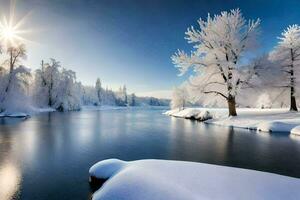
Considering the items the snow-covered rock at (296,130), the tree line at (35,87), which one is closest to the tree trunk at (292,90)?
the snow-covered rock at (296,130)

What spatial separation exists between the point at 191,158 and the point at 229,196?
5407 millimetres

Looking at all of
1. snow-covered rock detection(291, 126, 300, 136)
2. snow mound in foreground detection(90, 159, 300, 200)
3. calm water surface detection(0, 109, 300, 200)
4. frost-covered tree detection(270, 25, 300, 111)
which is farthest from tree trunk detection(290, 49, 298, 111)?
snow mound in foreground detection(90, 159, 300, 200)

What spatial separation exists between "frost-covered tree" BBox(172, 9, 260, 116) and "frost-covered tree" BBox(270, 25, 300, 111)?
4654 millimetres

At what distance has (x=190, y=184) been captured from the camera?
18.3ft

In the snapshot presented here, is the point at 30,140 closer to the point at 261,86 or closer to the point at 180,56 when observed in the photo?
the point at 180,56

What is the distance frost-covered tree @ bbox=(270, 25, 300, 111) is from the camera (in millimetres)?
25781

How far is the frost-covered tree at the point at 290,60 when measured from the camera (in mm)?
25781

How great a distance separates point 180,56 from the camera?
80.8 feet

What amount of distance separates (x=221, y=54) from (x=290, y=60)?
8686mm

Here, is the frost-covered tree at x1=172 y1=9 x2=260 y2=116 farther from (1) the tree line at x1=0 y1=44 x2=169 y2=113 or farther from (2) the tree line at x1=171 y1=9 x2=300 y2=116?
(1) the tree line at x1=0 y1=44 x2=169 y2=113

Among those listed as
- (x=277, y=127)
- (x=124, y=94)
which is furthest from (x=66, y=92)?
(x=124, y=94)

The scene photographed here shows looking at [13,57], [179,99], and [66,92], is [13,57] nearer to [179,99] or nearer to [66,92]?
[66,92]

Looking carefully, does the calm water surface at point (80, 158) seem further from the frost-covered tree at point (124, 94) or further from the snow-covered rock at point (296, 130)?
the frost-covered tree at point (124, 94)

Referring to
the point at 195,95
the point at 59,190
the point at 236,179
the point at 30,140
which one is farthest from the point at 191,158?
the point at 195,95
